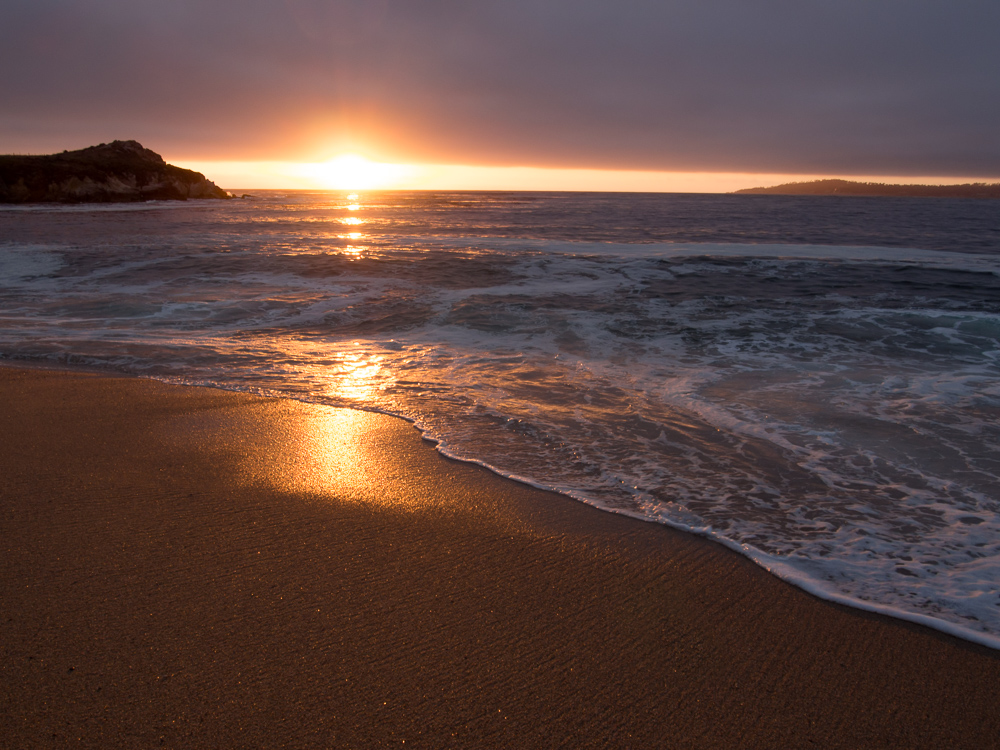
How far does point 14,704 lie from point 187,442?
96.2 inches

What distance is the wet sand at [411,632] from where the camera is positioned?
1.85 meters

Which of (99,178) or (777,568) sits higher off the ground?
(99,178)

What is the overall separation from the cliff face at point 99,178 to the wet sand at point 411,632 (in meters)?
66.7

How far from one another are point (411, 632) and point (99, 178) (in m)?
71.9

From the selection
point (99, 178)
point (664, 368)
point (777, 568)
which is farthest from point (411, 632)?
point (99, 178)

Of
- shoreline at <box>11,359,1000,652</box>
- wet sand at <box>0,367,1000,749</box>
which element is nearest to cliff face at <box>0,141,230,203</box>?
wet sand at <box>0,367,1000,749</box>

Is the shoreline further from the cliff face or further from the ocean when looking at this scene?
the cliff face

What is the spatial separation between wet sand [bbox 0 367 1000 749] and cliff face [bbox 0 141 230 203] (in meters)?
66.7

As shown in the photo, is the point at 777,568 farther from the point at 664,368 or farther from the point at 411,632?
the point at 664,368

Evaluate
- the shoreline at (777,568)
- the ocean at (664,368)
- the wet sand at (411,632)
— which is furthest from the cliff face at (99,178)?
the shoreline at (777,568)

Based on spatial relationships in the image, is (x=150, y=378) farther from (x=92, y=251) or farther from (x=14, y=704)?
(x=92, y=251)

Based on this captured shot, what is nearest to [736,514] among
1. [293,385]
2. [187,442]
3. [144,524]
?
[144,524]

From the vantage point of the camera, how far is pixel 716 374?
641 centimetres

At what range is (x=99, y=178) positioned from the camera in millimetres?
59312
